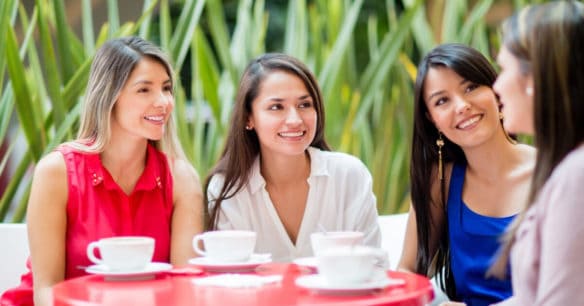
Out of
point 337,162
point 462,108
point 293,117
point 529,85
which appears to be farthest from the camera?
point 337,162

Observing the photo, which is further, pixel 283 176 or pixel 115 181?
pixel 283 176

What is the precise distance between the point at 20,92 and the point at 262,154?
0.94 meters

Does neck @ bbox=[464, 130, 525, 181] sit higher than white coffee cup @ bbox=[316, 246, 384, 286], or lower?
higher

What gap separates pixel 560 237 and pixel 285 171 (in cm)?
127

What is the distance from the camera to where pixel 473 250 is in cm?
213

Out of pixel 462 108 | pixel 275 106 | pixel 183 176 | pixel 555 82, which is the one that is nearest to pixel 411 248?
pixel 462 108

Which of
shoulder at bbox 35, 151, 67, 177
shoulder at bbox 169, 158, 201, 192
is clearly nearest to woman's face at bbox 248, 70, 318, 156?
shoulder at bbox 169, 158, 201, 192

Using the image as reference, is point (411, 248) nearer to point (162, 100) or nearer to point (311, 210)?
point (311, 210)

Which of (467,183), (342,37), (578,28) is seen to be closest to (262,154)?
(467,183)

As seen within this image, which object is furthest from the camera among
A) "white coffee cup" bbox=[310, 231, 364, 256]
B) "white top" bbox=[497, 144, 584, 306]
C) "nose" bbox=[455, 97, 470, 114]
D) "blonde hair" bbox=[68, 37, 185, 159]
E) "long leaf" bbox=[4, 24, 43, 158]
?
"long leaf" bbox=[4, 24, 43, 158]

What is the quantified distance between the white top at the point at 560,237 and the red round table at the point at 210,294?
0.25m

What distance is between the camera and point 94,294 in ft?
5.04

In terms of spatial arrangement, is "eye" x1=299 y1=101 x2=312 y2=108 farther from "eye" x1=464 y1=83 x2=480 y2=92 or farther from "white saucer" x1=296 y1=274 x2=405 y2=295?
"white saucer" x1=296 y1=274 x2=405 y2=295

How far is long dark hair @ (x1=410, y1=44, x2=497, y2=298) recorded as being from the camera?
6.98ft
